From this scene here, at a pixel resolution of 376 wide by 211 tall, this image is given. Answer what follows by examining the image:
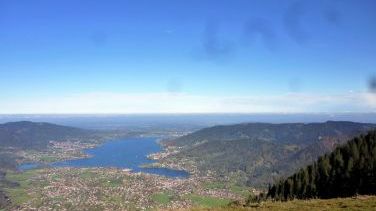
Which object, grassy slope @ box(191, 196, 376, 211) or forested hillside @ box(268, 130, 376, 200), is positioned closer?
grassy slope @ box(191, 196, 376, 211)

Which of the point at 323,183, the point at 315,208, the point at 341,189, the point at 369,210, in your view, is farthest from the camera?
the point at 323,183

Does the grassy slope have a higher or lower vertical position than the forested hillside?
higher

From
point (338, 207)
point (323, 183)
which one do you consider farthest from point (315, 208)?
point (323, 183)

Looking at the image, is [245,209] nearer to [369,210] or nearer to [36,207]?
[369,210]

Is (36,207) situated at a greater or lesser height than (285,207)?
lesser

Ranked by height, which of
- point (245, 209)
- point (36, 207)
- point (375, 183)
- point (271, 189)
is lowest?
point (36, 207)

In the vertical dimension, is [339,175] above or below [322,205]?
below

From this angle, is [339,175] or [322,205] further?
[339,175]

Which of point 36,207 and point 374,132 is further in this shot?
point 36,207
